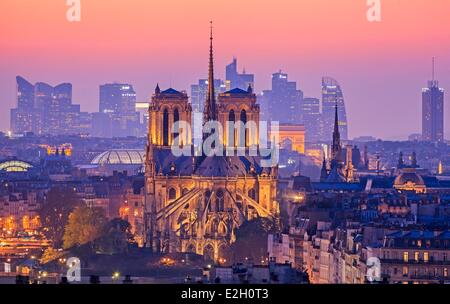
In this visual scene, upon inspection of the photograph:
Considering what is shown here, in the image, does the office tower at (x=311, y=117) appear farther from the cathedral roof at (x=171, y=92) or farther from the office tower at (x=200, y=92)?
the cathedral roof at (x=171, y=92)

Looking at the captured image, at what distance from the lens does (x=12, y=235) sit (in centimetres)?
10969

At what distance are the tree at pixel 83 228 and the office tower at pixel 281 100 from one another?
57269mm

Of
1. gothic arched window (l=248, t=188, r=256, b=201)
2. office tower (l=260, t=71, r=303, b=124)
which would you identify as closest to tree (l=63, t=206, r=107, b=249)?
gothic arched window (l=248, t=188, r=256, b=201)

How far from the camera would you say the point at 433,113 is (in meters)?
166

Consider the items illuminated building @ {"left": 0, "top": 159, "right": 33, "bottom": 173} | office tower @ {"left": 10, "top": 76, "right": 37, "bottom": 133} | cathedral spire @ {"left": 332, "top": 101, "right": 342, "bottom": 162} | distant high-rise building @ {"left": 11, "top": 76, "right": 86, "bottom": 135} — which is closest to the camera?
cathedral spire @ {"left": 332, "top": 101, "right": 342, "bottom": 162}

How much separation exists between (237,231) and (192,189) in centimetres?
1198

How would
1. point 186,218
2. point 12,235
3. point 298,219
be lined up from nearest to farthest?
1. point 298,219
2. point 186,218
3. point 12,235

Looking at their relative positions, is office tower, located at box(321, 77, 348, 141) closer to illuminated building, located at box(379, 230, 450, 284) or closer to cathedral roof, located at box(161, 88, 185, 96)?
cathedral roof, located at box(161, 88, 185, 96)

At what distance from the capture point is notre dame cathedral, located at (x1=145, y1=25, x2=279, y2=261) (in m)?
101

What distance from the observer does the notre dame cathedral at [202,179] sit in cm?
10138

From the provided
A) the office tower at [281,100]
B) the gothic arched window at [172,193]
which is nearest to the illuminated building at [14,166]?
the office tower at [281,100]

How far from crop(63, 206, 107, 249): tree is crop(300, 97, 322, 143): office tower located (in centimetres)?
6714
